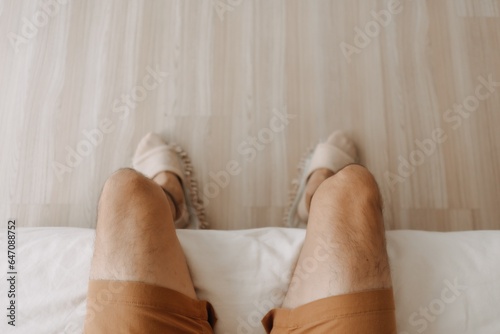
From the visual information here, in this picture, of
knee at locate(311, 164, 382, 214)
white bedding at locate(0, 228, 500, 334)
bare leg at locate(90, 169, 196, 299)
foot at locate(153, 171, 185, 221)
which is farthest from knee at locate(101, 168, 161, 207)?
knee at locate(311, 164, 382, 214)

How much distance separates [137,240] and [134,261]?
43mm

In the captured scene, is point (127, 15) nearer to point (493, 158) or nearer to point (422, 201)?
point (422, 201)

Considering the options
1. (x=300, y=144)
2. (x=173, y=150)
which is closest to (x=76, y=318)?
(x=173, y=150)

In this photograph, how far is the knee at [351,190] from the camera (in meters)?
0.88

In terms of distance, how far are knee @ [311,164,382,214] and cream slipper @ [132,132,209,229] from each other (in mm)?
451

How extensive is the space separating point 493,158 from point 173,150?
3.35 ft

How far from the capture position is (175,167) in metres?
1.24

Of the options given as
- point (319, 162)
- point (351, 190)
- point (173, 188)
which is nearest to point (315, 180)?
point (319, 162)

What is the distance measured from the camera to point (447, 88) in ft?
4.36

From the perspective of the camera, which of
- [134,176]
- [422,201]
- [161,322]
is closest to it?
[161,322]

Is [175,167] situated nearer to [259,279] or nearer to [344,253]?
[259,279]

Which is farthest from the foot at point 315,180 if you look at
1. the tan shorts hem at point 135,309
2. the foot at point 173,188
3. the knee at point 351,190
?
the tan shorts hem at point 135,309

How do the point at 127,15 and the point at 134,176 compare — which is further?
the point at 127,15

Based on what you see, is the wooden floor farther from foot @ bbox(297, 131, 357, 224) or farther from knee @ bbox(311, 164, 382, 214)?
knee @ bbox(311, 164, 382, 214)
